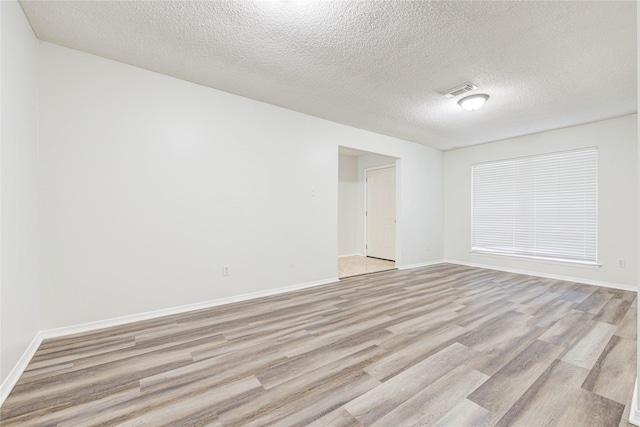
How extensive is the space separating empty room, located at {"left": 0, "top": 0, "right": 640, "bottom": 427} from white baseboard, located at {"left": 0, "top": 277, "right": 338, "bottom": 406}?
27mm

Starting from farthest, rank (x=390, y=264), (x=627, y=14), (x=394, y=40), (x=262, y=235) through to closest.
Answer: (x=390, y=264) < (x=262, y=235) < (x=394, y=40) < (x=627, y=14)

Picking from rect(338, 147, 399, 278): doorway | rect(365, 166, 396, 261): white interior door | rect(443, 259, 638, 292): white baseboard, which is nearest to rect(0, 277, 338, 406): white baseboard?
rect(338, 147, 399, 278): doorway

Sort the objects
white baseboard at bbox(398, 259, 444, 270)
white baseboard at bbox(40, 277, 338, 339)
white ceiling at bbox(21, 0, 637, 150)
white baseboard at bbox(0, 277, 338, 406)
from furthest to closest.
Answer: white baseboard at bbox(398, 259, 444, 270) < white baseboard at bbox(40, 277, 338, 339) < white ceiling at bbox(21, 0, 637, 150) < white baseboard at bbox(0, 277, 338, 406)

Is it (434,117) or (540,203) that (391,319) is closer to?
(434,117)

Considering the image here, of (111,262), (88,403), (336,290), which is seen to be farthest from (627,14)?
(111,262)

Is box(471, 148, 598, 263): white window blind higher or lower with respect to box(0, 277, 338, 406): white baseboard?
higher

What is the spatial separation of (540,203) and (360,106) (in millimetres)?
3894

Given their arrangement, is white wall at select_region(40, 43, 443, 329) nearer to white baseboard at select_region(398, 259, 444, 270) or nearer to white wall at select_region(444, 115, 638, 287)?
white baseboard at select_region(398, 259, 444, 270)

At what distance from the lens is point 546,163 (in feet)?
15.6

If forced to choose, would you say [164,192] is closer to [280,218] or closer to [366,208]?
[280,218]

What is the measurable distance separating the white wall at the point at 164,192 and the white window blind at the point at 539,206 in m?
3.64

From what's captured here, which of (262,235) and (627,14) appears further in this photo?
(262,235)

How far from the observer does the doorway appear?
6391 mm

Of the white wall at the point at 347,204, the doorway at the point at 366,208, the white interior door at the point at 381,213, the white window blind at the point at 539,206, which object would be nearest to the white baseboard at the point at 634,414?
the white window blind at the point at 539,206
